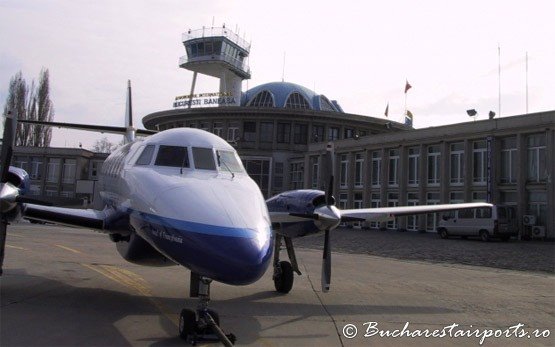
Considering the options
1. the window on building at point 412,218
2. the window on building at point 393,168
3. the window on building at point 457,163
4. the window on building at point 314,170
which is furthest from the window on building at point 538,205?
the window on building at point 314,170

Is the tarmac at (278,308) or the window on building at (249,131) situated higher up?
the window on building at (249,131)

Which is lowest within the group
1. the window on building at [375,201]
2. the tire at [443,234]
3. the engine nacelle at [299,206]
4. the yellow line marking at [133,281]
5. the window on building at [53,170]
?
the yellow line marking at [133,281]

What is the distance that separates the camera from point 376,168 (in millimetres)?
51969

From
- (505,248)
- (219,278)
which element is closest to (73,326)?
(219,278)

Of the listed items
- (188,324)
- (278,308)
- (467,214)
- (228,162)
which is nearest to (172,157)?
(228,162)

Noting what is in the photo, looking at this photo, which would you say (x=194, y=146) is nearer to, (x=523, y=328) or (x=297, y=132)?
(x=523, y=328)

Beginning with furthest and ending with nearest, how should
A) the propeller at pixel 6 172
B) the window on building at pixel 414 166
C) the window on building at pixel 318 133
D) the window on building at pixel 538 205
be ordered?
1. the window on building at pixel 318 133
2. the window on building at pixel 414 166
3. the window on building at pixel 538 205
4. the propeller at pixel 6 172

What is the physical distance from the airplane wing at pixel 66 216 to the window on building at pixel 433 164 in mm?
39424

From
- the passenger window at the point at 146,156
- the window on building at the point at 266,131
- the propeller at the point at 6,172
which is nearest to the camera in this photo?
the passenger window at the point at 146,156

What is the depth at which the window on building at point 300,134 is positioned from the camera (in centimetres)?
6831

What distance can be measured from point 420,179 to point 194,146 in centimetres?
3995

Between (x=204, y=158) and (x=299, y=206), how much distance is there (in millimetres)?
3529

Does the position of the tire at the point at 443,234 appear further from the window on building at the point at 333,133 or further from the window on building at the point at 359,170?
the window on building at the point at 333,133

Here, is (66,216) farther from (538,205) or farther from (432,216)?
(432,216)
